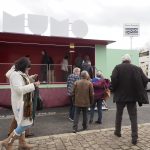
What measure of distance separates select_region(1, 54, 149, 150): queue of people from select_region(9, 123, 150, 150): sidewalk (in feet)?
0.78

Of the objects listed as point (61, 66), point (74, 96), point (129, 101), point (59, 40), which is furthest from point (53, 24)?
point (129, 101)

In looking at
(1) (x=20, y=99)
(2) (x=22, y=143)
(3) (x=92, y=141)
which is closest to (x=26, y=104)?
(1) (x=20, y=99)

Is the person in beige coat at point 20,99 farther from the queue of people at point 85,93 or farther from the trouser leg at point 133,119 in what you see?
the trouser leg at point 133,119

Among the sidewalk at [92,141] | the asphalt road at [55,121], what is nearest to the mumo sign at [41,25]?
the asphalt road at [55,121]

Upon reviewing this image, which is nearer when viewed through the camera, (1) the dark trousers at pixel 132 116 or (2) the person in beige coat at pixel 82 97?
(1) the dark trousers at pixel 132 116

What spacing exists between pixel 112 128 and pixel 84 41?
7.53 m

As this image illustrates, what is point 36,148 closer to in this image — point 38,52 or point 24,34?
point 24,34

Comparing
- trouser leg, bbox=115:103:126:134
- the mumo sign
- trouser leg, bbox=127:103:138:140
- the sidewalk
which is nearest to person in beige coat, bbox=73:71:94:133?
the sidewalk

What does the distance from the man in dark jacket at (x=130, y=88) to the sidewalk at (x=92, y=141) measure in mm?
337

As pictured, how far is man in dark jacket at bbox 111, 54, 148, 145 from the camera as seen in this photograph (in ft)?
23.1

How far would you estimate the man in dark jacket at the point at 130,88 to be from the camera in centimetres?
703

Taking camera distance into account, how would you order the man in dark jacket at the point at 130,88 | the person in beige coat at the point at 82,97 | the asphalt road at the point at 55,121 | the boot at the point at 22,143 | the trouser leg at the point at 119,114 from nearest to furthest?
the boot at the point at 22,143
the man in dark jacket at the point at 130,88
the trouser leg at the point at 119,114
the person in beige coat at the point at 82,97
the asphalt road at the point at 55,121

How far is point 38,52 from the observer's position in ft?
54.3

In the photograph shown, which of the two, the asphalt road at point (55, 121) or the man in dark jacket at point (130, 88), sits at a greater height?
the man in dark jacket at point (130, 88)
